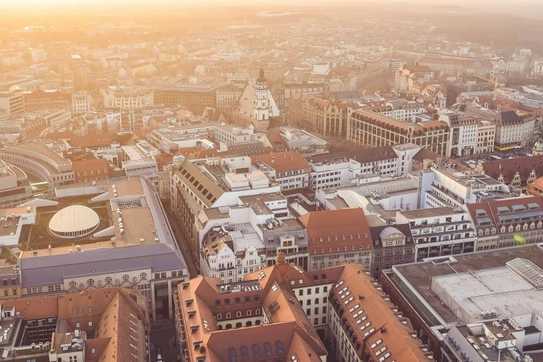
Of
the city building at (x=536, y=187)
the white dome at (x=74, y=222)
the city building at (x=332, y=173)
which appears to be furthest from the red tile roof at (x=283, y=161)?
the city building at (x=536, y=187)

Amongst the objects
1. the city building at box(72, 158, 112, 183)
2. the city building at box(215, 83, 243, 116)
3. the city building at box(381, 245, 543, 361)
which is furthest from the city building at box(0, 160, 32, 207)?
the city building at box(215, 83, 243, 116)

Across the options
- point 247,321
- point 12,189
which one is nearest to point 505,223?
point 247,321

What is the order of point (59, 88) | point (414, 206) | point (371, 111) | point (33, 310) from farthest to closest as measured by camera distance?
point (59, 88)
point (371, 111)
point (414, 206)
point (33, 310)

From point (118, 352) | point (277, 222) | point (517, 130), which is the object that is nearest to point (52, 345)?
point (118, 352)

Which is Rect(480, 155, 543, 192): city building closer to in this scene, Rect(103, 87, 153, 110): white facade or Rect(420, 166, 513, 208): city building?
Rect(420, 166, 513, 208): city building

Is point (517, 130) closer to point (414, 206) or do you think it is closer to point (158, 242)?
point (414, 206)

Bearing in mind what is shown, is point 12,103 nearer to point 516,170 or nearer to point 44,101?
point 44,101
